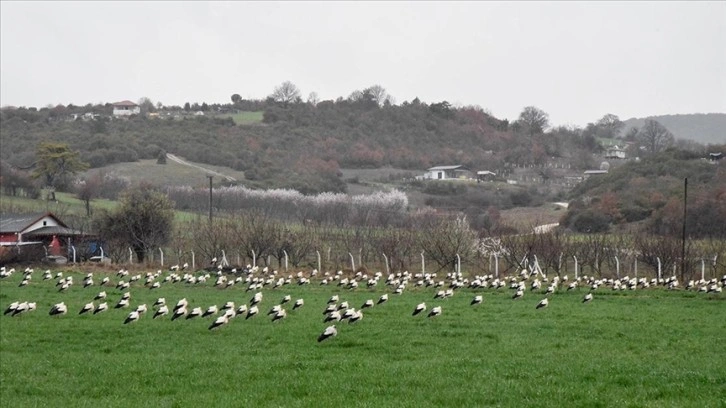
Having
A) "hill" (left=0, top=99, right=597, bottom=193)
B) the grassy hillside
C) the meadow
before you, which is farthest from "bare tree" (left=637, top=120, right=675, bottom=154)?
the meadow

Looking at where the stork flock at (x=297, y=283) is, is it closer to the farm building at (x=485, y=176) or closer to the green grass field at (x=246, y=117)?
the farm building at (x=485, y=176)

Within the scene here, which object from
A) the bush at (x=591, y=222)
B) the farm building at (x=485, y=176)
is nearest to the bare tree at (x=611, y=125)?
the farm building at (x=485, y=176)

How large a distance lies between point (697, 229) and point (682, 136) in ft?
272

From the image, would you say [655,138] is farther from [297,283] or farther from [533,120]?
[297,283]

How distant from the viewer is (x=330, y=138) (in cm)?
13888

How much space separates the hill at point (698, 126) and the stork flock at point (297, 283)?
41211 millimetres

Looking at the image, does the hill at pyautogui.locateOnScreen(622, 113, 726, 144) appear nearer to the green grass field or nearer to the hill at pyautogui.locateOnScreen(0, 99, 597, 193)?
the hill at pyautogui.locateOnScreen(0, 99, 597, 193)

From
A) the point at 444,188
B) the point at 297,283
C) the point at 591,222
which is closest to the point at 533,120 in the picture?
the point at 444,188

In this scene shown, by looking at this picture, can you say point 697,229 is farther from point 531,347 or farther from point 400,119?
point 400,119

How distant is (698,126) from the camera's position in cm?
12181

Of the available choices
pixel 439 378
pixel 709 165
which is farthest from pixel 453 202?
pixel 439 378

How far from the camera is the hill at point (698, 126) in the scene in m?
85.4

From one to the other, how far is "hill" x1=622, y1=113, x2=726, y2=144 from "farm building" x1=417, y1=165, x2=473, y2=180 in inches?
1098

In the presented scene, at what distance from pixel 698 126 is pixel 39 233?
88674 millimetres
